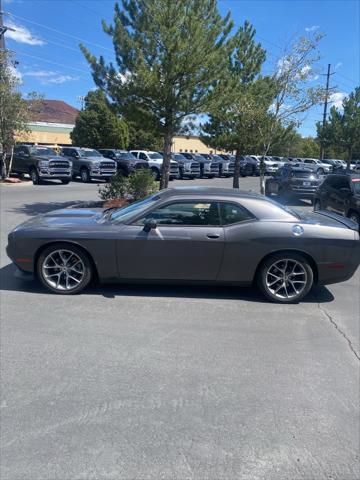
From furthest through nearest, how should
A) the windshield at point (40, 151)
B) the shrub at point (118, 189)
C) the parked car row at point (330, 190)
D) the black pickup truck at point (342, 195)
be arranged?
the windshield at point (40, 151) → the shrub at point (118, 189) → the parked car row at point (330, 190) → the black pickup truck at point (342, 195)

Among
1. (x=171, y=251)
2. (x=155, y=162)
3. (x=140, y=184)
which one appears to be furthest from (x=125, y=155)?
(x=171, y=251)

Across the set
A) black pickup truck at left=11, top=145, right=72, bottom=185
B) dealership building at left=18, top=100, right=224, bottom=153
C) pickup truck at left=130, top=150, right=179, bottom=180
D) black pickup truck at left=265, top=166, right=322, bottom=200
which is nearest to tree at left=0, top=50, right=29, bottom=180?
black pickup truck at left=11, top=145, right=72, bottom=185

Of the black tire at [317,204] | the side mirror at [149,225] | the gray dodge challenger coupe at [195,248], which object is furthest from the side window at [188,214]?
the black tire at [317,204]

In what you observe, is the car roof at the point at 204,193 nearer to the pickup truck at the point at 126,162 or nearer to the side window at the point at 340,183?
the side window at the point at 340,183

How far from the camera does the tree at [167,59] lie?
11617mm

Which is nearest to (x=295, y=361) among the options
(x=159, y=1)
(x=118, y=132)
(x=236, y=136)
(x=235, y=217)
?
(x=235, y=217)

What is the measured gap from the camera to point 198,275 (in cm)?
564

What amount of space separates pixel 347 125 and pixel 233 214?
35.9m

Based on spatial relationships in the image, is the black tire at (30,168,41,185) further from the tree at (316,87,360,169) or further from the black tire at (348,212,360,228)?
the tree at (316,87,360,169)

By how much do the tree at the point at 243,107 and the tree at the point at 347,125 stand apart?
71.2 ft

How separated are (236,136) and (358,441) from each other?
50.8 ft

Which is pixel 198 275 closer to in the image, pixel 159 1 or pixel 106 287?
pixel 106 287

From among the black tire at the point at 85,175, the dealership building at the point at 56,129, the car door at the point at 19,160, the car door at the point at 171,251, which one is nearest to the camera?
the car door at the point at 171,251

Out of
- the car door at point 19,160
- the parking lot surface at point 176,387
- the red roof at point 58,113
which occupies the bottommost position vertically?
the parking lot surface at point 176,387
